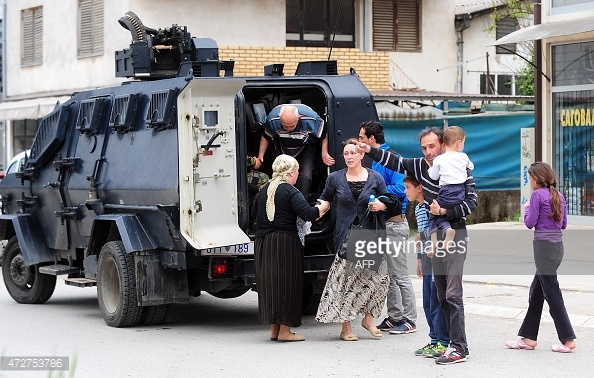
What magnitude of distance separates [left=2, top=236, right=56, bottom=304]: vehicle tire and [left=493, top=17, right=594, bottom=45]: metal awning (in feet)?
28.9

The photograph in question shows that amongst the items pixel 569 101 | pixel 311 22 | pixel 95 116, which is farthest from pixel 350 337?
pixel 311 22

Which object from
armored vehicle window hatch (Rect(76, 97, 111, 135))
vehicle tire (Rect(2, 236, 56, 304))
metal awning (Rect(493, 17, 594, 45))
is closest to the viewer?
armored vehicle window hatch (Rect(76, 97, 111, 135))

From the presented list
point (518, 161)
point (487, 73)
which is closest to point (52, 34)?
point (487, 73)

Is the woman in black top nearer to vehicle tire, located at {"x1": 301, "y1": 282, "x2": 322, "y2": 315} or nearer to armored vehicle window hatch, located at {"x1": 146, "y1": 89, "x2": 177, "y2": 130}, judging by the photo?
armored vehicle window hatch, located at {"x1": 146, "y1": 89, "x2": 177, "y2": 130}

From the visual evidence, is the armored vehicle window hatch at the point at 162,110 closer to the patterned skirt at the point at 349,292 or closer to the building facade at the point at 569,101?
the patterned skirt at the point at 349,292

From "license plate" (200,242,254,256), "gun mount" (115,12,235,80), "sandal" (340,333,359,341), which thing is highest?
"gun mount" (115,12,235,80)

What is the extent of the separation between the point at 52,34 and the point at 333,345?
71.0 feet

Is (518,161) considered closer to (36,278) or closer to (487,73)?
(487,73)

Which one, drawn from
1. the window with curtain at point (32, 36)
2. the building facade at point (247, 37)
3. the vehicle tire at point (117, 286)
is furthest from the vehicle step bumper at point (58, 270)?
the window with curtain at point (32, 36)

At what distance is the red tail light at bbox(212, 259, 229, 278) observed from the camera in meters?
10.6

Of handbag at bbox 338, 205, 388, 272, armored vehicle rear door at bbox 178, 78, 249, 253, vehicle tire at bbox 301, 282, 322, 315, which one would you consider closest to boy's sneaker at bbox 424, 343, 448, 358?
handbag at bbox 338, 205, 388, 272

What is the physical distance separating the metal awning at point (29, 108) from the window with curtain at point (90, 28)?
1308mm

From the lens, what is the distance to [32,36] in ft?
102

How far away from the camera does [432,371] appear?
28.4ft
